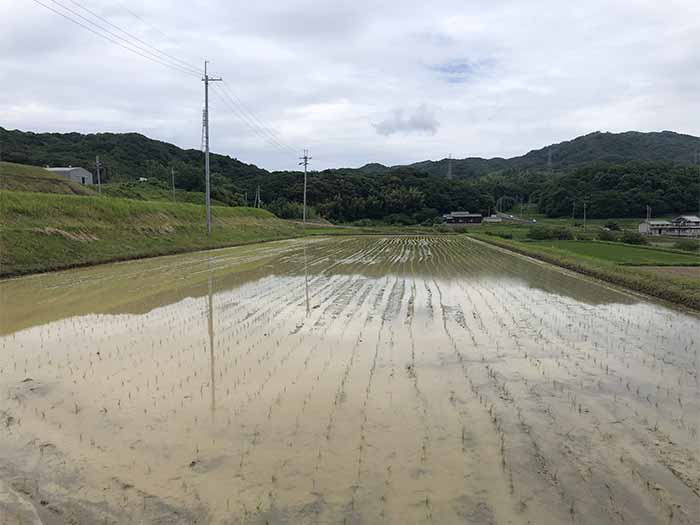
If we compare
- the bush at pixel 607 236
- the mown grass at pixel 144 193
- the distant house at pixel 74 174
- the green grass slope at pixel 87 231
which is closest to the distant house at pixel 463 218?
the bush at pixel 607 236

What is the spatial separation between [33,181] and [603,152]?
113091mm

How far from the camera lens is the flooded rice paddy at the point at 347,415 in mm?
2943

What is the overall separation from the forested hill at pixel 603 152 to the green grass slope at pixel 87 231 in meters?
87.6

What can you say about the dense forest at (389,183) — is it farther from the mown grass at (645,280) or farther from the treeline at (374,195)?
the mown grass at (645,280)

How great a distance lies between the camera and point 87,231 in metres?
18.9

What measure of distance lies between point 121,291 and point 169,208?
724 inches

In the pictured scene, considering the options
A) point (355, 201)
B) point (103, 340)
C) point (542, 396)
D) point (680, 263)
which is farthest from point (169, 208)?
point (355, 201)

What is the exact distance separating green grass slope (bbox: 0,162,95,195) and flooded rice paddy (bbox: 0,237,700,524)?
1001 inches

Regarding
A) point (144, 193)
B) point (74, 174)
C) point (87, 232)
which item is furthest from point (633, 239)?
point (74, 174)

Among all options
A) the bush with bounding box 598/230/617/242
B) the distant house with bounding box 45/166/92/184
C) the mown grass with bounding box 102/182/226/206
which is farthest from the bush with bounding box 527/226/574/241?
the distant house with bounding box 45/166/92/184

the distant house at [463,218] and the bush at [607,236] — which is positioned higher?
the distant house at [463,218]

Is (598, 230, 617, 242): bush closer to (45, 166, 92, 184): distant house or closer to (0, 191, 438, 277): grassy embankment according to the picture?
(0, 191, 438, 277): grassy embankment

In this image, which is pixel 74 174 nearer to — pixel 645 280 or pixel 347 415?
pixel 645 280

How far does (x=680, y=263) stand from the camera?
18.2 metres
